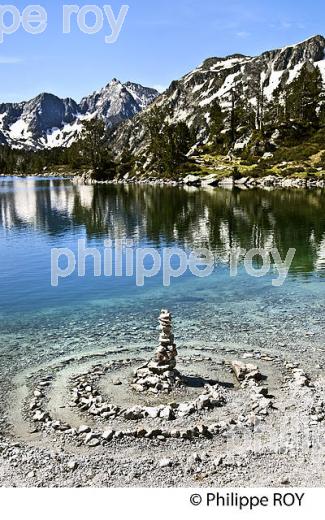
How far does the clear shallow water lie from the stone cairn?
5.23m

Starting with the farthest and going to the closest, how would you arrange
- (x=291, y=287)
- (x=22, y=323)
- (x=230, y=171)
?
(x=230, y=171)
(x=291, y=287)
(x=22, y=323)

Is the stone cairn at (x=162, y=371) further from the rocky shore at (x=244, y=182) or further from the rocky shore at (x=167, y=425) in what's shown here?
the rocky shore at (x=244, y=182)

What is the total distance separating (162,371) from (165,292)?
15.9m

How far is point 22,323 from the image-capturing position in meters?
28.5

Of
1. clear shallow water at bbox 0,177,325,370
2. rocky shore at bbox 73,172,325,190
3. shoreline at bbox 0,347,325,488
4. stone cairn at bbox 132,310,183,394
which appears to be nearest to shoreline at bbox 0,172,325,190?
rocky shore at bbox 73,172,325,190

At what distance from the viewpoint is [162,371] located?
770 inches

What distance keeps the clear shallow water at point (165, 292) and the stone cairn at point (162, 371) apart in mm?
5232

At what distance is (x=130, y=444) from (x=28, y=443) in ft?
11.0

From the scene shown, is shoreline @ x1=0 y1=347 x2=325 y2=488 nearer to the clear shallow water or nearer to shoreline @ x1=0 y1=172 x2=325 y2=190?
the clear shallow water

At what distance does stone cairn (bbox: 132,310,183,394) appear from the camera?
18906mm

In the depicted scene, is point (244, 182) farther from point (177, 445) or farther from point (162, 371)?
point (177, 445)

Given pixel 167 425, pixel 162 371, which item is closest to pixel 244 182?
pixel 162 371

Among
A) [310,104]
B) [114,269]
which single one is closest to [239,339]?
[114,269]
